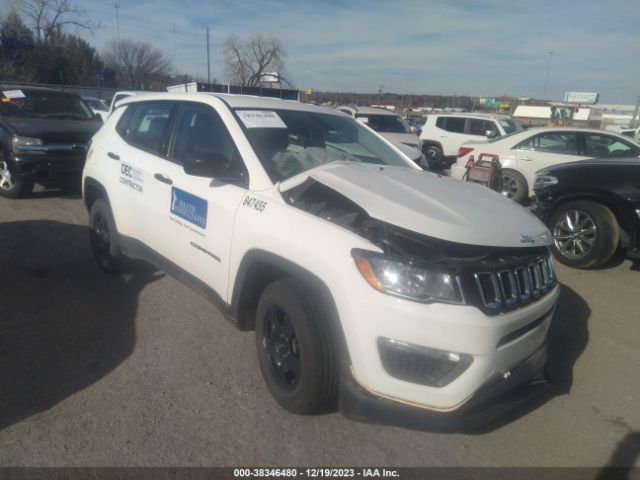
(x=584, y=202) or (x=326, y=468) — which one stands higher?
(x=584, y=202)

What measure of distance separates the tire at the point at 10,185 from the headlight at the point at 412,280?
7.14m

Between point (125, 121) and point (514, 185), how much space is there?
750cm

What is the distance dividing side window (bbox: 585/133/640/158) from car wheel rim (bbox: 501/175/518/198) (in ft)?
4.43

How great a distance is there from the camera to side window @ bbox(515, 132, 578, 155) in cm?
848

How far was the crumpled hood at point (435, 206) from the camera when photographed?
2.30 metres

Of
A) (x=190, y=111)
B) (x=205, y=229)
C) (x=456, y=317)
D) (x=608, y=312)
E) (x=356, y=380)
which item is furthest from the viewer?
(x=608, y=312)

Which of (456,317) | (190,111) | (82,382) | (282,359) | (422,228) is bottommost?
(82,382)

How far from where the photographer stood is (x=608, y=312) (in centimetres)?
425

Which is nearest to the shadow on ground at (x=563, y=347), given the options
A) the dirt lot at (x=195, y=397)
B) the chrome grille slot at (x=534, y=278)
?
the dirt lot at (x=195, y=397)

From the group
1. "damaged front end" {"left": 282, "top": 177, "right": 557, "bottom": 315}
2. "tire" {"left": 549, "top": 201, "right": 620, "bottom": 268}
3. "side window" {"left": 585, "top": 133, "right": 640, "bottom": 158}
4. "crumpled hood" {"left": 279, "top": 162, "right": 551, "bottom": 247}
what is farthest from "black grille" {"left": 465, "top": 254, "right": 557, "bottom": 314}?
"side window" {"left": 585, "top": 133, "right": 640, "bottom": 158}

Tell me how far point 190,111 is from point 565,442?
11.0 feet

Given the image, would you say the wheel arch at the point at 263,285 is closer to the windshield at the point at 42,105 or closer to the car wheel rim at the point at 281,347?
the car wheel rim at the point at 281,347

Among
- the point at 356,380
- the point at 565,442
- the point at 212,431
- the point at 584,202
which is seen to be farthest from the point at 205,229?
the point at 584,202

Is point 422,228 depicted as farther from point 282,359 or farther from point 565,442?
point 565,442
